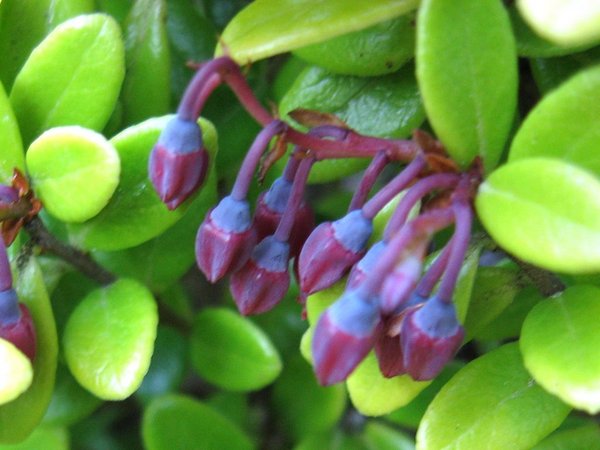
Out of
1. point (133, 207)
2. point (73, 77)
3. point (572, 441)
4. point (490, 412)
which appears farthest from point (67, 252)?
point (572, 441)

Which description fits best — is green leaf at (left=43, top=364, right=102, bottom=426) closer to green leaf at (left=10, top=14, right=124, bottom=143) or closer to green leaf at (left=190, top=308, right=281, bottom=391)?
green leaf at (left=190, top=308, right=281, bottom=391)

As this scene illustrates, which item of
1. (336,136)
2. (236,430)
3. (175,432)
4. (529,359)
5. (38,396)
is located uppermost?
(336,136)

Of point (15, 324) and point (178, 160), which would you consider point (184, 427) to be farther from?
point (178, 160)

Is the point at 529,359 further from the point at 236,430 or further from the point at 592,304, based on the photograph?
the point at 236,430

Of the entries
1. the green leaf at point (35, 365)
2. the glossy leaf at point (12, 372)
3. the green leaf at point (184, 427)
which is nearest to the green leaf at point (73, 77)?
the green leaf at point (35, 365)

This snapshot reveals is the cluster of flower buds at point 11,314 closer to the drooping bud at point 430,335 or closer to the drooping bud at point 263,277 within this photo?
the drooping bud at point 263,277

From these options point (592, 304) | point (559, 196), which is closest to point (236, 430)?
point (592, 304)

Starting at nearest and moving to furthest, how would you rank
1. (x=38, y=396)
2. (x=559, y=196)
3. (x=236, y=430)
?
(x=559, y=196), (x=38, y=396), (x=236, y=430)
